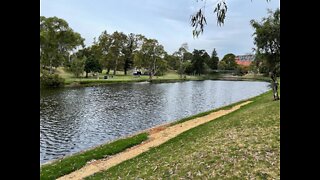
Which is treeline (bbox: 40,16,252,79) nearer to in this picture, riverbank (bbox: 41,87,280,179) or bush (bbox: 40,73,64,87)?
bush (bbox: 40,73,64,87)

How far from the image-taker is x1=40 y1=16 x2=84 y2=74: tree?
217 ft

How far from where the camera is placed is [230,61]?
134750 mm

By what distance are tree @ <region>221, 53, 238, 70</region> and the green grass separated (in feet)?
391

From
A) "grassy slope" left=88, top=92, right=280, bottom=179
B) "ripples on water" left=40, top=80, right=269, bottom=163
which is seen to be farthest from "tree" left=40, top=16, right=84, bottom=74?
"grassy slope" left=88, top=92, right=280, bottom=179

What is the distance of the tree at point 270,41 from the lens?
71.3 feet

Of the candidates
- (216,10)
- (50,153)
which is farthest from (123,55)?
(216,10)

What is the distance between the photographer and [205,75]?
120125 millimetres

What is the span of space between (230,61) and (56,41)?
3400 inches

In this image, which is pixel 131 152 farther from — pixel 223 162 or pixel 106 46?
pixel 106 46

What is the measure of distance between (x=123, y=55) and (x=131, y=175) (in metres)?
94.3

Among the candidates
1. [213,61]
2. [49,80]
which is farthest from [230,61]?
[49,80]
